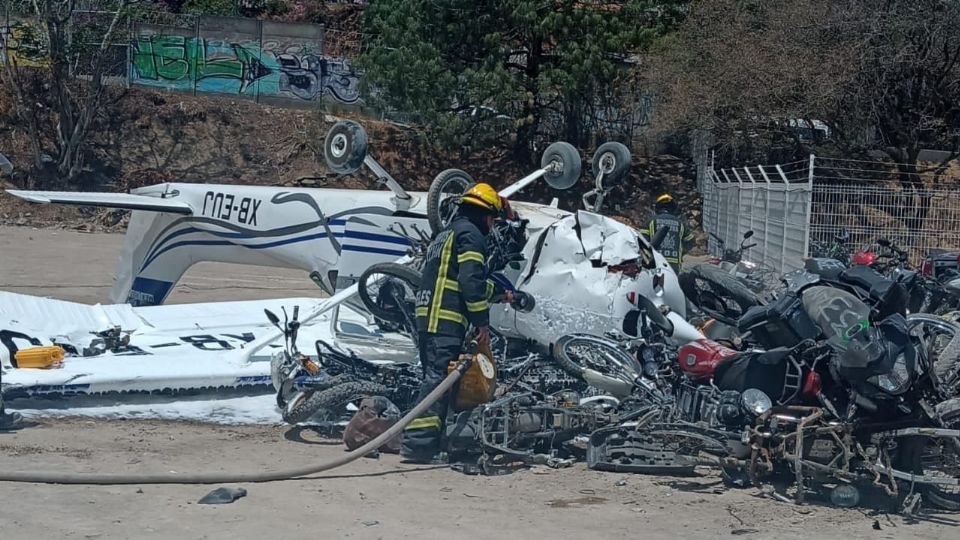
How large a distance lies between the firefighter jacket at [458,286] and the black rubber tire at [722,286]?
296 cm

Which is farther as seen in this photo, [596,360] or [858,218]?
[858,218]

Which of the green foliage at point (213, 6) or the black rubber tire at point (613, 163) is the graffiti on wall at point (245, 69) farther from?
the black rubber tire at point (613, 163)

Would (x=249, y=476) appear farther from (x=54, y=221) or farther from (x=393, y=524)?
(x=54, y=221)

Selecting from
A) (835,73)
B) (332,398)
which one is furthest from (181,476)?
(835,73)

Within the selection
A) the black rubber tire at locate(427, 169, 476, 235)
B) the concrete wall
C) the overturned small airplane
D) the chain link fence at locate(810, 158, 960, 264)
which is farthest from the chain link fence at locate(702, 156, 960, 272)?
the concrete wall

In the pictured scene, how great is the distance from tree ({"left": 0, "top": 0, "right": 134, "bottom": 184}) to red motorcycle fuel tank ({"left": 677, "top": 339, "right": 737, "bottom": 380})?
2824 cm

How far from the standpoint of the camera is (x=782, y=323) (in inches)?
291

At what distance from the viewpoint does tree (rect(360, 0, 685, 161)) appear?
3073 cm

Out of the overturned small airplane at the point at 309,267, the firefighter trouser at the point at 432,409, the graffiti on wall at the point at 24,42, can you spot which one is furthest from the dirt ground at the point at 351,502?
the graffiti on wall at the point at 24,42

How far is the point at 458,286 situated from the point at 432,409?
0.89 metres

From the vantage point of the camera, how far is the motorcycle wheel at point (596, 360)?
8422 mm

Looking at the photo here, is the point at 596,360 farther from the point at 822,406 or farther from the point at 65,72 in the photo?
the point at 65,72

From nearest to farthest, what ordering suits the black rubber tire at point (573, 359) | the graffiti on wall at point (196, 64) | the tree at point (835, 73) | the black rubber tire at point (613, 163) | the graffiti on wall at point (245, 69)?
the black rubber tire at point (573, 359), the black rubber tire at point (613, 163), the tree at point (835, 73), the graffiti on wall at point (196, 64), the graffiti on wall at point (245, 69)

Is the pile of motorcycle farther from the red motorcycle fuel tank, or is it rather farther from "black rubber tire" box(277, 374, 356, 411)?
"black rubber tire" box(277, 374, 356, 411)
